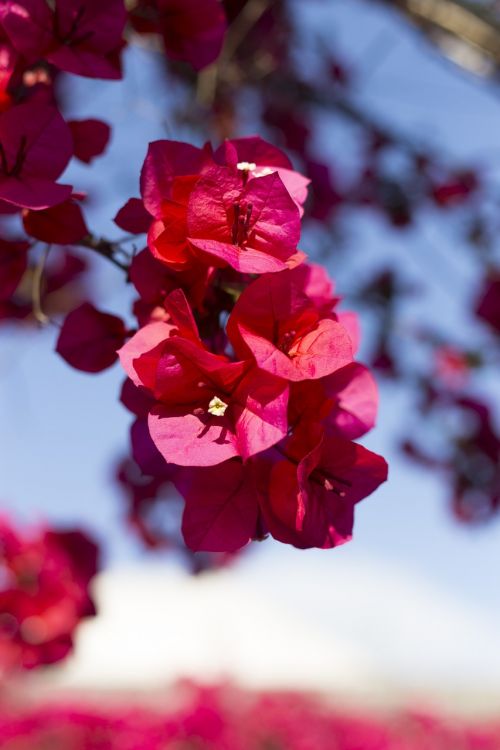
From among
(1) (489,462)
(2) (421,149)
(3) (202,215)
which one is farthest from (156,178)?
(2) (421,149)

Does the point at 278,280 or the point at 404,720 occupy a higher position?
the point at 278,280

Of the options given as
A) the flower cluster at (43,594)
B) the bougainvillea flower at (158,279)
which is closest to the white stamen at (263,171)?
the bougainvillea flower at (158,279)

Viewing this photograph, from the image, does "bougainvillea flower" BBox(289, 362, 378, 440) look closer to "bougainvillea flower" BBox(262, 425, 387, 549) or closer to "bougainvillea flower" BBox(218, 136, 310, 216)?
"bougainvillea flower" BBox(262, 425, 387, 549)

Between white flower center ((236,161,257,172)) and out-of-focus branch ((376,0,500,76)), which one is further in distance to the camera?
out-of-focus branch ((376,0,500,76))

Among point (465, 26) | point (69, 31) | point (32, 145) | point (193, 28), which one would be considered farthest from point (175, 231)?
point (465, 26)

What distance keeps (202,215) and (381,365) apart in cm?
190

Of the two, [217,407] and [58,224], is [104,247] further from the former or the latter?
[217,407]

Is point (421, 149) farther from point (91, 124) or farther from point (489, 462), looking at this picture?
point (91, 124)

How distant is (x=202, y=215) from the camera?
63 cm

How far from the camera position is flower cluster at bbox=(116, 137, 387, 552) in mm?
587

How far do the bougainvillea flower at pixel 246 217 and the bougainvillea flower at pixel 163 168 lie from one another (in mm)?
48

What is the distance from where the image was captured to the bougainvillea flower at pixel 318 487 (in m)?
0.60

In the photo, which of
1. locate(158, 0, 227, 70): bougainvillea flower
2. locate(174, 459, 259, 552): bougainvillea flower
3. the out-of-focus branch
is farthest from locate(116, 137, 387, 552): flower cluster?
the out-of-focus branch

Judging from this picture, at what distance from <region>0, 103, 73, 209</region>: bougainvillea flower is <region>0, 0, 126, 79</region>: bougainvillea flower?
8 cm
